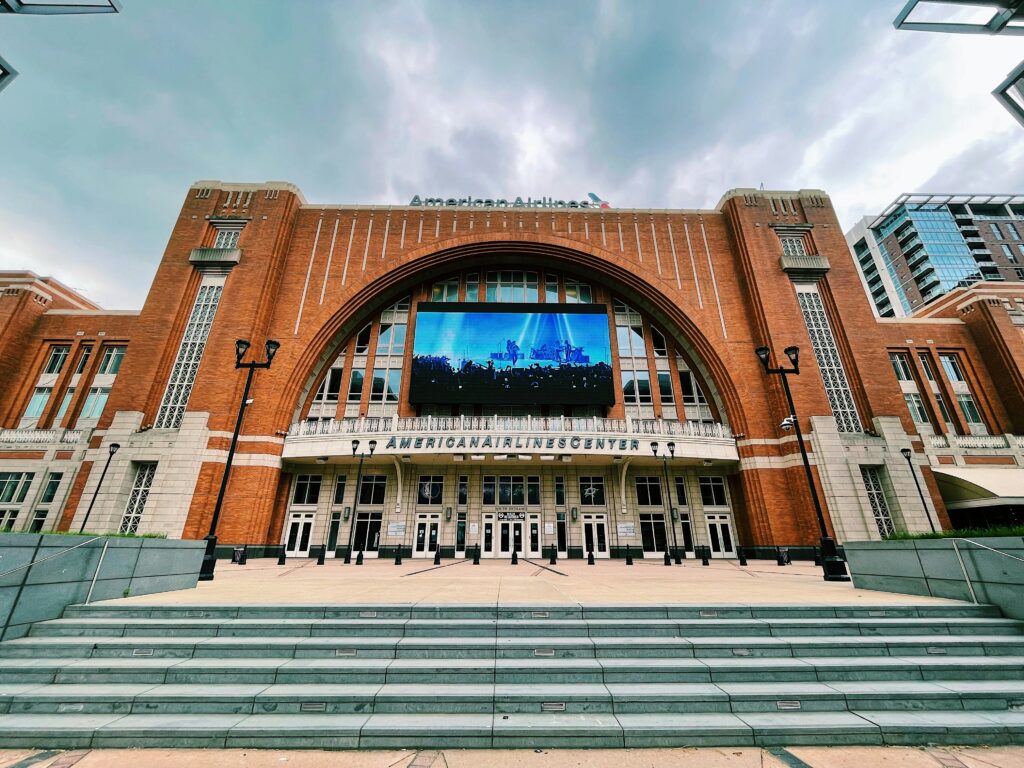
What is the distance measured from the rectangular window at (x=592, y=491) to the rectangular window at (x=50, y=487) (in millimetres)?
33686

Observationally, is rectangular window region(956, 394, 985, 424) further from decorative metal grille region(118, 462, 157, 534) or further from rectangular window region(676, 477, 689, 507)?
decorative metal grille region(118, 462, 157, 534)

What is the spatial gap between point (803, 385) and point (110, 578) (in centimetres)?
3101

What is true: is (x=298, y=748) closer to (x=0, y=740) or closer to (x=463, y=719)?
(x=463, y=719)

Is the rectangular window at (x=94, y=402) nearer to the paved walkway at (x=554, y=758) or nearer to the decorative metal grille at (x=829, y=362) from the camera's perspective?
the paved walkway at (x=554, y=758)

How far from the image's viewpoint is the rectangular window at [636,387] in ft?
91.0

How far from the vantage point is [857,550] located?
32.2 feet

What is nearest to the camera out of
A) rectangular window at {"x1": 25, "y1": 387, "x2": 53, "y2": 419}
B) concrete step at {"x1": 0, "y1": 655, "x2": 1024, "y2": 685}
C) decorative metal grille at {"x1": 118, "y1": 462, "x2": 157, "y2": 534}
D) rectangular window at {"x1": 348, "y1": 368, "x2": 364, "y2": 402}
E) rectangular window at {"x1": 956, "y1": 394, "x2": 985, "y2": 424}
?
concrete step at {"x1": 0, "y1": 655, "x2": 1024, "y2": 685}

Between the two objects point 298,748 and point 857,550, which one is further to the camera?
point 857,550

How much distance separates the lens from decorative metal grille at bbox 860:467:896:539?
22250 millimetres

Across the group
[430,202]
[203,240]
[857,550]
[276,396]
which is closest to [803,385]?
[857,550]

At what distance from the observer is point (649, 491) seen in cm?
2592

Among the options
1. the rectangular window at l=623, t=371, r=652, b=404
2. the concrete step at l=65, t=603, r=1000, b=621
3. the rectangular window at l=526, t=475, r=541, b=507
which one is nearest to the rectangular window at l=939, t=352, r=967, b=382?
the rectangular window at l=623, t=371, r=652, b=404

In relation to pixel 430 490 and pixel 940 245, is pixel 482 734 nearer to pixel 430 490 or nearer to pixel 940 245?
pixel 430 490

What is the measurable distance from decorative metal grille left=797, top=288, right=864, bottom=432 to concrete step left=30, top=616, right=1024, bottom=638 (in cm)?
2255
